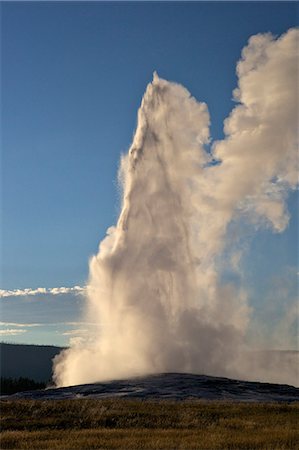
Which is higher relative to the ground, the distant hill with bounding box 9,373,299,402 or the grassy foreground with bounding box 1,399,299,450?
the distant hill with bounding box 9,373,299,402

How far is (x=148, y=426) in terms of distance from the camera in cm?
3038

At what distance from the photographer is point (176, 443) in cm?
2375

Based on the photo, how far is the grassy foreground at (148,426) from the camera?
23.8m

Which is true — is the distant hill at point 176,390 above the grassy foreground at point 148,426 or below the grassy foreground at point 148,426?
above

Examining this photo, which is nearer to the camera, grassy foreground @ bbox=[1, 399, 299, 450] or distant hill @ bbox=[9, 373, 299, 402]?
grassy foreground @ bbox=[1, 399, 299, 450]

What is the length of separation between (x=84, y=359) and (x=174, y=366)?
13.8 m

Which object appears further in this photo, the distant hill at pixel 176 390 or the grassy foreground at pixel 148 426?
the distant hill at pixel 176 390

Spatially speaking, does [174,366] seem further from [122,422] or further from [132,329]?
[122,422]

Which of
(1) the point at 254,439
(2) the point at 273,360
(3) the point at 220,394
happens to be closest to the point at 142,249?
(3) the point at 220,394

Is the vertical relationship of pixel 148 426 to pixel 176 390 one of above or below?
below

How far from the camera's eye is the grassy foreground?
23.8 metres

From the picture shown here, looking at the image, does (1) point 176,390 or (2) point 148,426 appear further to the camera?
(1) point 176,390

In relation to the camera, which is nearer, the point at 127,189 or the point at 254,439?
the point at 254,439

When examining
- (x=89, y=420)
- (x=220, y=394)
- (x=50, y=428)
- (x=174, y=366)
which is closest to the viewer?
(x=50, y=428)
